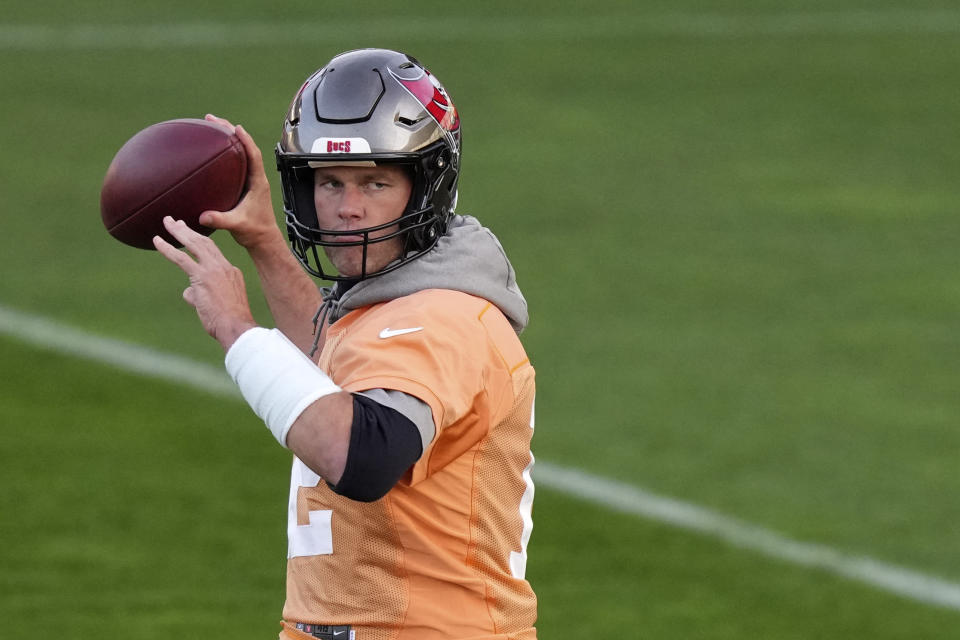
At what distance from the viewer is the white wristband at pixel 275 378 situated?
3758mm

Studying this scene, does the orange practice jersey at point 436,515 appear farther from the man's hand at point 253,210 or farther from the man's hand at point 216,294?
the man's hand at point 253,210

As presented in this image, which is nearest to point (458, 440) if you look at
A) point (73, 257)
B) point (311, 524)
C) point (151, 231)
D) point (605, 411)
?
point (311, 524)

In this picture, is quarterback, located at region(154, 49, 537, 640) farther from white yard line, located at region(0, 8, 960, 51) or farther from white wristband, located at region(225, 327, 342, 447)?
white yard line, located at region(0, 8, 960, 51)

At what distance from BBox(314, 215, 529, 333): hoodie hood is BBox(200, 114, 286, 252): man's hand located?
58 cm

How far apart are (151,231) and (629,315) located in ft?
19.7

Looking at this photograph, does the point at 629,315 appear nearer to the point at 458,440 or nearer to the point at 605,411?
the point at 605,411

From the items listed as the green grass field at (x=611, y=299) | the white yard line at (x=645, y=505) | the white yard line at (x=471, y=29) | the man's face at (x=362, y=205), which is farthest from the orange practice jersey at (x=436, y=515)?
the white yard line at (x=471, y=29)

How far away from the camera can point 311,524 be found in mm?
4203

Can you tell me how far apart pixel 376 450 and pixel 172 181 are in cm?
143

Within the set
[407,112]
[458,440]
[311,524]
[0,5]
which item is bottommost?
[0,5]

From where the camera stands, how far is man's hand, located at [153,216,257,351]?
402 cm

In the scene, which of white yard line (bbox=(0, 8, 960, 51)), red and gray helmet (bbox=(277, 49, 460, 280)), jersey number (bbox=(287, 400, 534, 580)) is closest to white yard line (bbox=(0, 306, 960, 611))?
jersey number (bbox=(287, 400, 534, 580))

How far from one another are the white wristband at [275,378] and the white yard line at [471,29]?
44.4 ft

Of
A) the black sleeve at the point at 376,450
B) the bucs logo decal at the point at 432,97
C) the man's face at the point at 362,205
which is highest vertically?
the bucs logo decal at the point at 432,97
